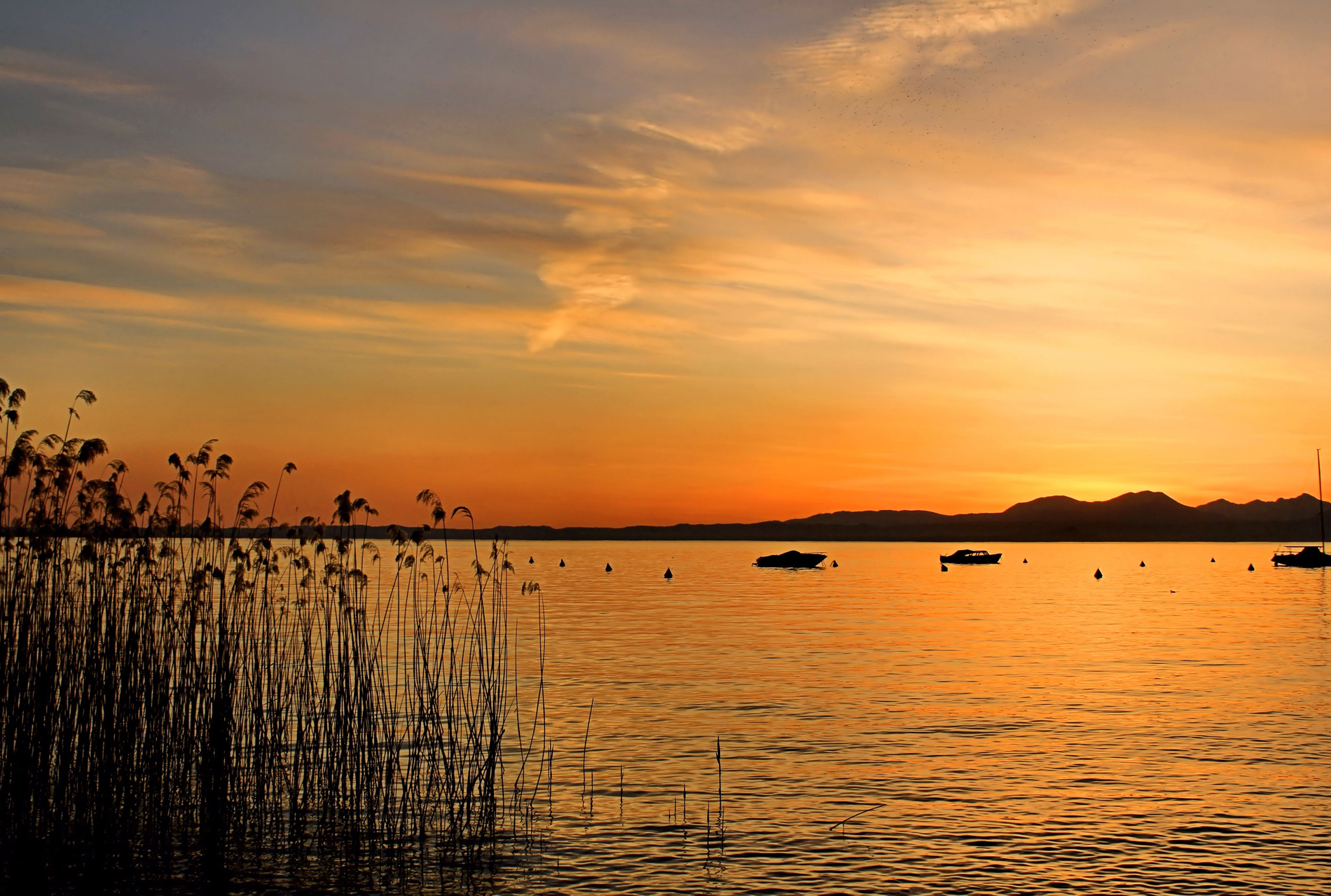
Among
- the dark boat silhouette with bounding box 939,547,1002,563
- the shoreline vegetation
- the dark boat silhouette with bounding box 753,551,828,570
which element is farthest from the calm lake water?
the dark boat silhouette with bounding box 939,547,1002,563

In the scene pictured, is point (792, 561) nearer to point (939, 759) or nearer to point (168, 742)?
point (939, 759)

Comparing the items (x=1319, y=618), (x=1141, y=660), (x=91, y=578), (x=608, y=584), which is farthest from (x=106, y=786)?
(x=608, y=584)

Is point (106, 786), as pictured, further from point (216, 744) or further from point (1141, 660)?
point (1141, 660)

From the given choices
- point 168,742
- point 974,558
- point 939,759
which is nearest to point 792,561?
point 974,558

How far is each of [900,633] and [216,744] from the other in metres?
40.5

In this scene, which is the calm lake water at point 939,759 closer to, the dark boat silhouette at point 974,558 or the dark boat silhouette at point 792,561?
the dark boat silhouette at point 792,561

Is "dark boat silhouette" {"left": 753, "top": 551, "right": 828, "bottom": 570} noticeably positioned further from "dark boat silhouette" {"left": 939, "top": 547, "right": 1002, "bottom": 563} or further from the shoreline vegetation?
the shoreline vegetation

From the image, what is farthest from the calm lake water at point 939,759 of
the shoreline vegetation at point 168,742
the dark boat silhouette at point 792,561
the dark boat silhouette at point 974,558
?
the dark boat silhouette at point 974,558

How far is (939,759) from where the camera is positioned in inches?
850

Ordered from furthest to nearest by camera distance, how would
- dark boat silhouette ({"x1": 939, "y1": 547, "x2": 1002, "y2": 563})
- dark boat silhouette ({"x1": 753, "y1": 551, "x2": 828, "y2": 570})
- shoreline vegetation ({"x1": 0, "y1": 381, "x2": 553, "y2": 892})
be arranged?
dark boat silhouette ({"x1": 939, "y1": 547, "x2": 1002, "y2": 563}), dark boat silhouette ({"x1": 753, "y1": 551, "x2": 828, "y2": 570}), shoreline vegetation ({"x1": 0, "y1": 381, "x2": 553, "y2": 892})

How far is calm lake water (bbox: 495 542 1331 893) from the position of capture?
566 inches

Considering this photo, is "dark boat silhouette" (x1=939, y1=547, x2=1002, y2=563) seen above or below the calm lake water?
below

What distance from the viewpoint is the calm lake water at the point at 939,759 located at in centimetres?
1438

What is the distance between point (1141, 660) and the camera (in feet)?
131
